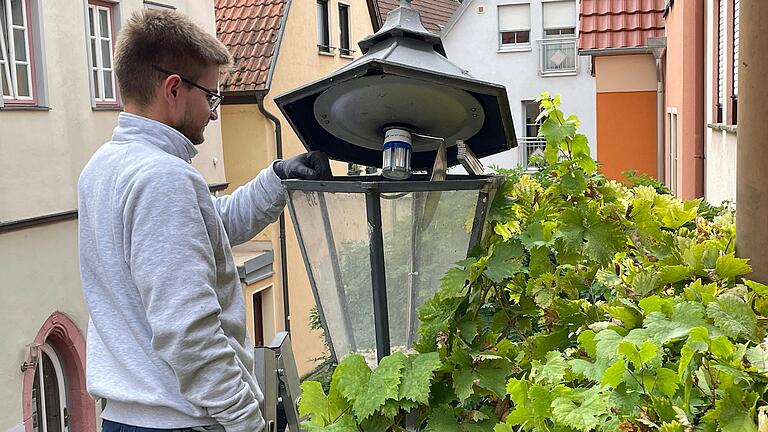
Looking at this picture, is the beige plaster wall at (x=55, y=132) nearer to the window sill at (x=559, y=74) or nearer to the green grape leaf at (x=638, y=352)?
the green grape leaf at (x=638, y=352)

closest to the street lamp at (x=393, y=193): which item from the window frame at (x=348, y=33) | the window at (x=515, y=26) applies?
the window frame at (x=348, y=33)

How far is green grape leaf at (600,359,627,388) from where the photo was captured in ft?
4.26

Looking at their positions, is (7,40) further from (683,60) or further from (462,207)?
(462,207)

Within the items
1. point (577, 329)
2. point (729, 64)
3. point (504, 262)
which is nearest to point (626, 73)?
point (729, 64)

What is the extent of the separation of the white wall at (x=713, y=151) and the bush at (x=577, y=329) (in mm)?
2567

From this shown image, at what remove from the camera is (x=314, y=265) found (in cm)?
196

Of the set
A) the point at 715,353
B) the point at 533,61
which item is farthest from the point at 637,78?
the point at 533,61

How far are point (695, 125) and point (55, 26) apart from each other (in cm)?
652

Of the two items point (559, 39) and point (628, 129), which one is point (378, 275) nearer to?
point (628, 129)

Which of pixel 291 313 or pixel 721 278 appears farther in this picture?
pixel 291 313

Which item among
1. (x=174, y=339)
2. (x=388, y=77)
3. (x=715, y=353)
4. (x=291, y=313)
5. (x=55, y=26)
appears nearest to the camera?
(x=715, y=353)

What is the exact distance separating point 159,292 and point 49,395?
8.90 meters

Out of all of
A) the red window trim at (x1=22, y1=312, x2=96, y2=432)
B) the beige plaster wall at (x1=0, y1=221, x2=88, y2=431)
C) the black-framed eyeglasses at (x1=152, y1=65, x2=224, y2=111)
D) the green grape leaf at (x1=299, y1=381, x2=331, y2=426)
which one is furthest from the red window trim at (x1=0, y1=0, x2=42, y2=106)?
the green grape leaf at (x1=299, y1=381, x2=331, y2=426)

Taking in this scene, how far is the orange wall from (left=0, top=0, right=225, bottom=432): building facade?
4.85 meters
